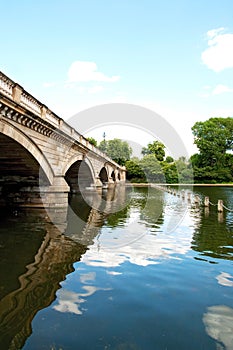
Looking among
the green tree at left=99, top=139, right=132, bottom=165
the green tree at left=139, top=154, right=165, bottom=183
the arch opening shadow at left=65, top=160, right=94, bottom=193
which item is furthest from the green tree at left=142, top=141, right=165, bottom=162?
the arch opening shadow at left=65, top=160, right=94, bottom=193

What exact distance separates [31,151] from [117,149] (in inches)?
3118

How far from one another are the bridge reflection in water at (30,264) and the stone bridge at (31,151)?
318cm

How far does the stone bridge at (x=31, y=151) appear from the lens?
10695mm

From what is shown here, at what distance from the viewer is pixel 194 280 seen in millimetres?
5883

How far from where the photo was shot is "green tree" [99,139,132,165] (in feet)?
294

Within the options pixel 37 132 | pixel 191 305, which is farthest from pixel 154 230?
pixel 37 132

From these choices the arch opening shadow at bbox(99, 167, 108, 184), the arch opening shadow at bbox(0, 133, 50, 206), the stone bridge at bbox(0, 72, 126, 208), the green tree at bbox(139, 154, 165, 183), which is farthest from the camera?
the green tree at bbox(139, 154, 165, 183)

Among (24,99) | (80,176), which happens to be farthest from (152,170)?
(24,99)

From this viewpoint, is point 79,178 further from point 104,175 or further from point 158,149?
point 158,149

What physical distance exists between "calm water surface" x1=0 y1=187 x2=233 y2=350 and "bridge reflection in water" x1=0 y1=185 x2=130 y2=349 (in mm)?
19

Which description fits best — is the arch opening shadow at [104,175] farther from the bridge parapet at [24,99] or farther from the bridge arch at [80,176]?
the bridge parapet at [24,99]

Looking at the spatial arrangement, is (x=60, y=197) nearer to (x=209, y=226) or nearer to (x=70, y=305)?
(x=209, y=226)

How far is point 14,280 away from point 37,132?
903 cm

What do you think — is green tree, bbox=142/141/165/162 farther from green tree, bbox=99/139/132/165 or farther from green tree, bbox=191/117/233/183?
green tree, bbox=191/117/233/183
